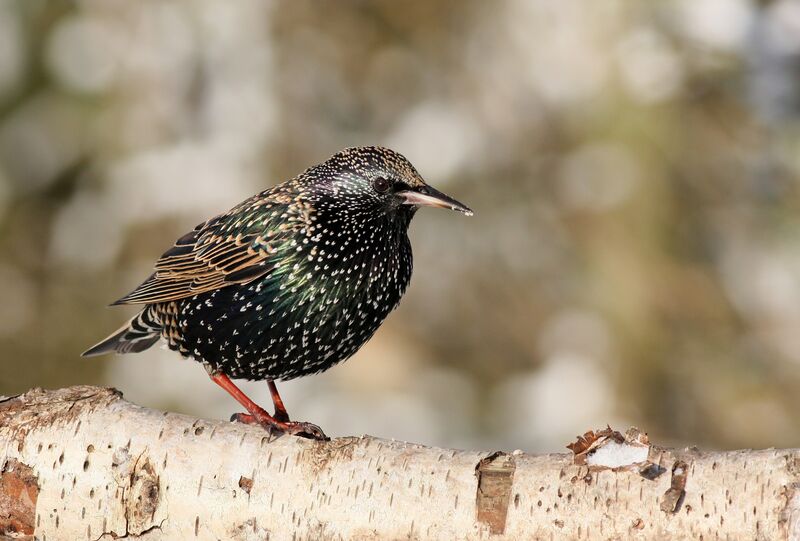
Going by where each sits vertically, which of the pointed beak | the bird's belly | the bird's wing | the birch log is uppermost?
the pointed beak

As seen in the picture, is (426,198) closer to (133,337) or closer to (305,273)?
(305,273)

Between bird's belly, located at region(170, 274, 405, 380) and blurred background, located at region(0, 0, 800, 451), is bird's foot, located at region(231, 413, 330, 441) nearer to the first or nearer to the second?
bird's belly, located at region(170, 274, 405, 380)

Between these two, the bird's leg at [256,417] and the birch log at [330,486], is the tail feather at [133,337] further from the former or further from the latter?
the birch log at [330,486]

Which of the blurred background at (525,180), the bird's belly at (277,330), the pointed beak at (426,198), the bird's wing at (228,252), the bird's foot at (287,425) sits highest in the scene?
the blurred background at (525,180)

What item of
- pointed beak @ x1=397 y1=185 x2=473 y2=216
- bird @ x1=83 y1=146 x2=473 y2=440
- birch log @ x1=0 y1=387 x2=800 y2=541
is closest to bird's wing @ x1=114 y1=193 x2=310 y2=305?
bird @ x1=83 y1=146 x2=473 y2=440

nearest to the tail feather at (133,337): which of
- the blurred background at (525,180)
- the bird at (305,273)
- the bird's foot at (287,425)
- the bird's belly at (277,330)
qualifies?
the bird at (305,273)

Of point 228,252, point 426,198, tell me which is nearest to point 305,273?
point 228,252

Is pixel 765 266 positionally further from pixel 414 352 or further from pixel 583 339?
pixel 414 352

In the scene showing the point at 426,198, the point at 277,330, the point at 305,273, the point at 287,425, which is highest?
the point at 426,198
